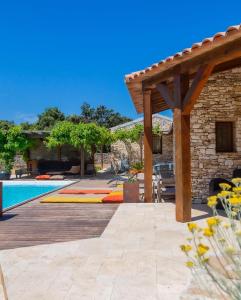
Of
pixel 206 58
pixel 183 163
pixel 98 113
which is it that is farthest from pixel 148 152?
pixel 98 113

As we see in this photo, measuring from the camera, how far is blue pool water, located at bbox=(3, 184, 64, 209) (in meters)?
13.1

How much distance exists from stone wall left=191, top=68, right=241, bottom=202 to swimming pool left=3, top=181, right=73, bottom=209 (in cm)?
669

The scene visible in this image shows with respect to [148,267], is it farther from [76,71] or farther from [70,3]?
[76,71]

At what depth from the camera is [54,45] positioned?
41969mm

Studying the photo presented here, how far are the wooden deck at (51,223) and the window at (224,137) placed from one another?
3.31 meters

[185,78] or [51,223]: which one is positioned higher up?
[185,78]

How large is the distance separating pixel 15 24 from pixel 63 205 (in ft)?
102

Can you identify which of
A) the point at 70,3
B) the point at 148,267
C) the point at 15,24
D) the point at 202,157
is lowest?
the point at 148,267

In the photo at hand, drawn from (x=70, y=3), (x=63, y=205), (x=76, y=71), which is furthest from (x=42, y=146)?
(x=76, y=71)

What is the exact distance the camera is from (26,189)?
15.3 m

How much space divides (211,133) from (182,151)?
2744mm

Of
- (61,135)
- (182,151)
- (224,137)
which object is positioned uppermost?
(61,135)

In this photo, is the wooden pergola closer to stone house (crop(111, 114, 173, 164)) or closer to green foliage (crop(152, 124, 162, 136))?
green foliage (crop(152, 124, 162, 136))

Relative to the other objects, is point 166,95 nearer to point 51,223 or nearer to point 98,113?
point 51,223
